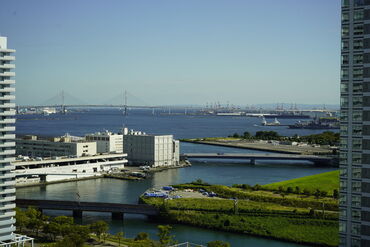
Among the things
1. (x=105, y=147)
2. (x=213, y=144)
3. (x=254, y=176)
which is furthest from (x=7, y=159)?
(x=213, y=144)

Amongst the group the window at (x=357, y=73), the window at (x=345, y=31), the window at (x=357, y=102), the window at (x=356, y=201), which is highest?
the window at (x=345, y=31)

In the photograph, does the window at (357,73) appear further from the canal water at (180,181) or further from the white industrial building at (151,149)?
the white industrial building at (151,149)

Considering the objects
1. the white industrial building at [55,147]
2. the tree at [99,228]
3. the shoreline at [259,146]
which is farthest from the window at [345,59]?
the shoreline at [259,146]

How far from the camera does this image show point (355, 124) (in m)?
4.49

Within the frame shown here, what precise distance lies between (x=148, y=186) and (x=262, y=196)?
106 inches

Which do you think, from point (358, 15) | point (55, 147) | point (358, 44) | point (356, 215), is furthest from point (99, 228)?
point (55, 147)

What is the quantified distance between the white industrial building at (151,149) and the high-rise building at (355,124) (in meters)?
9.24

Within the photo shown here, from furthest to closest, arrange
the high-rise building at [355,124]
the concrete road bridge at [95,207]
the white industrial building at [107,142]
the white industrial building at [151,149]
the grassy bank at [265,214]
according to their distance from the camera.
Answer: the white industrial building at [107,142]
the white industrial building at [151,149]
the concrete road bridge at [95,207]
the grassy bank at [265,214]
the high-rise building at [355,124]

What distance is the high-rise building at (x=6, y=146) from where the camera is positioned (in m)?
5.41

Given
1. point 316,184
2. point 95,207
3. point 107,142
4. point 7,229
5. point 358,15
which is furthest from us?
point 107,142

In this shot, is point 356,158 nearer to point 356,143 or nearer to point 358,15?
point 356,143

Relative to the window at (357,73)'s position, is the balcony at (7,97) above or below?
below

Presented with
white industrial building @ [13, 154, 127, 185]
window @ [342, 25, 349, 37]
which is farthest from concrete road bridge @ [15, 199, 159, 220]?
window @ [342, 25, 349, 37]

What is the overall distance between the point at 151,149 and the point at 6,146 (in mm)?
8252
